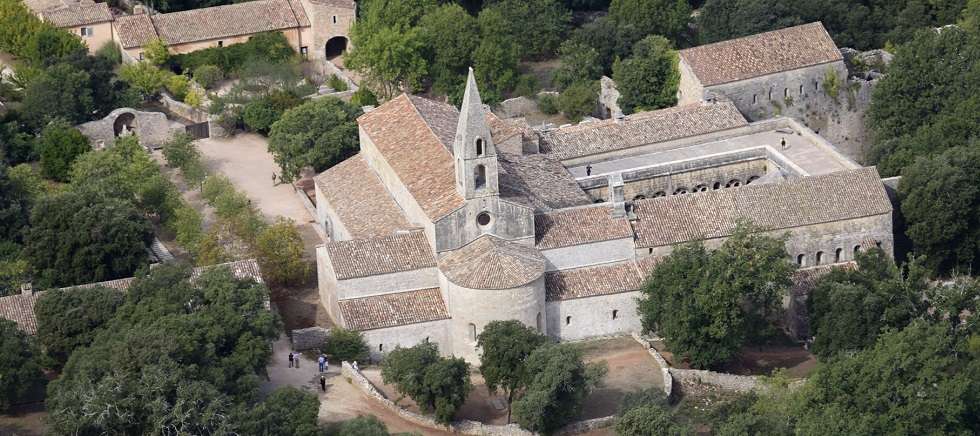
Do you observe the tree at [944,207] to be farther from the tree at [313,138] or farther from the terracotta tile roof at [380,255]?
the tree at [313,138]

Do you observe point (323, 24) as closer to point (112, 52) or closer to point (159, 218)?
point (112, 52)

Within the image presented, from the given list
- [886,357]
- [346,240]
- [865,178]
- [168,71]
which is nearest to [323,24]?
[168,71]

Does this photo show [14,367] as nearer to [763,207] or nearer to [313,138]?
[313,138]

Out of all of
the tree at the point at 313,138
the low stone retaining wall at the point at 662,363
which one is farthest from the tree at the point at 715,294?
the tree at the point at 313,138

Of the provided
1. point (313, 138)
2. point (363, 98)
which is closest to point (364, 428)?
point (313, 138)

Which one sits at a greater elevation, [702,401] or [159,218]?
[159,218]

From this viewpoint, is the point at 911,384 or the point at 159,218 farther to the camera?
the point at 159,218

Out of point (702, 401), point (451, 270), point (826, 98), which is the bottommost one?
point (702, 401)
